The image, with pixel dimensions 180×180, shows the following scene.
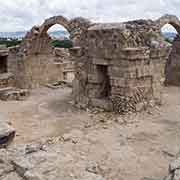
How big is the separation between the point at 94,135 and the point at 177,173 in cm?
401

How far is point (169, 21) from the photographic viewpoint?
12.5 meters

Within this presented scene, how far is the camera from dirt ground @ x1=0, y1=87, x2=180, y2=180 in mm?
5910

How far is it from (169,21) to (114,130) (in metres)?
6.36

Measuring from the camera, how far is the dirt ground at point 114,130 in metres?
5.91

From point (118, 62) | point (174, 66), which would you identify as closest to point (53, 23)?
point (118, 62)

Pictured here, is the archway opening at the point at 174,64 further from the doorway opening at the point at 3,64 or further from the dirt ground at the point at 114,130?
the doorway opening at the point at 3,64

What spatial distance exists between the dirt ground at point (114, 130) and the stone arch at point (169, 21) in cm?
286

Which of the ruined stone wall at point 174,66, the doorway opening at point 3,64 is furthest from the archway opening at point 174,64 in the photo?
the doorway opening at point 3,64

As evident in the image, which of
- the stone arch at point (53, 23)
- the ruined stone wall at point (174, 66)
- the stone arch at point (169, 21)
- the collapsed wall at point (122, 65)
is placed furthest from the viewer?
the ruined stone wall at point (174, 66)

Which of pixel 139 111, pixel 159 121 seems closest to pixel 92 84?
pixel 139 111

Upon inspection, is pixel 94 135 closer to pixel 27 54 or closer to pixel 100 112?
pixel 100 112

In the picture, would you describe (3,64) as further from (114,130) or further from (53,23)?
(114,130)

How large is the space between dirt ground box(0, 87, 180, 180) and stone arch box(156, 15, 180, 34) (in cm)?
286

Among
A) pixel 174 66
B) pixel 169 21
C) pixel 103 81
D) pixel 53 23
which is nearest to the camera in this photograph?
pixel 103 81
